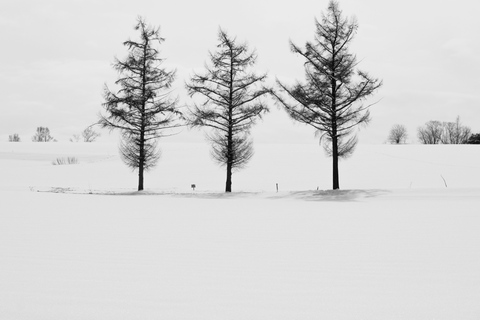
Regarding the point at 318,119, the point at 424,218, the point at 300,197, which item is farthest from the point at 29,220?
the point at 318,119

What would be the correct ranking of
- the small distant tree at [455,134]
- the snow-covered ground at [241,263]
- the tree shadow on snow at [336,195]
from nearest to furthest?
1. the snow-covered ground at [241,263]
2. the tree shadow on snow at [336,195]
3. the small distant tree at [455,134]

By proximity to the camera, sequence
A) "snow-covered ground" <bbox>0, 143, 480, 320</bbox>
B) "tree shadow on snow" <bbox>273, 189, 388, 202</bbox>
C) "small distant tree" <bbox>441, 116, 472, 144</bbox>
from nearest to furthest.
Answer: "snow-covered ground" <bbox>0, 143, 480, 320</bbox>
"tree shadow on snow" <bbox>273, 189, 388, 202</bbox>
"small distant tree" <bbox>441, 116, 472, 144</bbox>

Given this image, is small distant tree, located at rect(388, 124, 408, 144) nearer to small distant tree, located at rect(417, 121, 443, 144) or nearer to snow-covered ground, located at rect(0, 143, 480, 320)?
small distant tree, located at rect(417, 121, 443, 144)

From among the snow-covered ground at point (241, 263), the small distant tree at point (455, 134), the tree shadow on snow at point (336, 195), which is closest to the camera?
the snow-covered ground at point (241, 263)

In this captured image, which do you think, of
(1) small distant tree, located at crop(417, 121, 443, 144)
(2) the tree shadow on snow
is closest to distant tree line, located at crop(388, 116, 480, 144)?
A: (1) small distant tree, located at crop(417, 121, 443, 144)

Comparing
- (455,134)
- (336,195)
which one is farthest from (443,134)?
(336,195)

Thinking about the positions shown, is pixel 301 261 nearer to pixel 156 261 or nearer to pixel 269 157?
pixel 156 261

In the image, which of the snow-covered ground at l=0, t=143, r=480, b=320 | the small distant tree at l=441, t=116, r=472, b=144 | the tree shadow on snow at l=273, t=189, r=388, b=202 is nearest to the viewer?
the snow-covered ground at l=0, t=143, r=480, b=320

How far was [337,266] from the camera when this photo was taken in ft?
18.2

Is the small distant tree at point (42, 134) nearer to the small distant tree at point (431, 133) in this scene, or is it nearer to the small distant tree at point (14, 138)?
the small distant tree at point (14, 138)

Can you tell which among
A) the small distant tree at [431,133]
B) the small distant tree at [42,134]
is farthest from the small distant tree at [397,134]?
the small distant tree at [42,134]

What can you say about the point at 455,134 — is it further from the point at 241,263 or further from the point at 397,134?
the point at 241,263

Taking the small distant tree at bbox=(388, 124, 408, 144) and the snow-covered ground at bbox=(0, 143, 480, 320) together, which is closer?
the snow-covered ground at bbox=(0, 143, 480, 320)

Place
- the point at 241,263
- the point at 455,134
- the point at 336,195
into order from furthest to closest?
the point at 455,134 < the point at 336,195 < the point at 241,263
